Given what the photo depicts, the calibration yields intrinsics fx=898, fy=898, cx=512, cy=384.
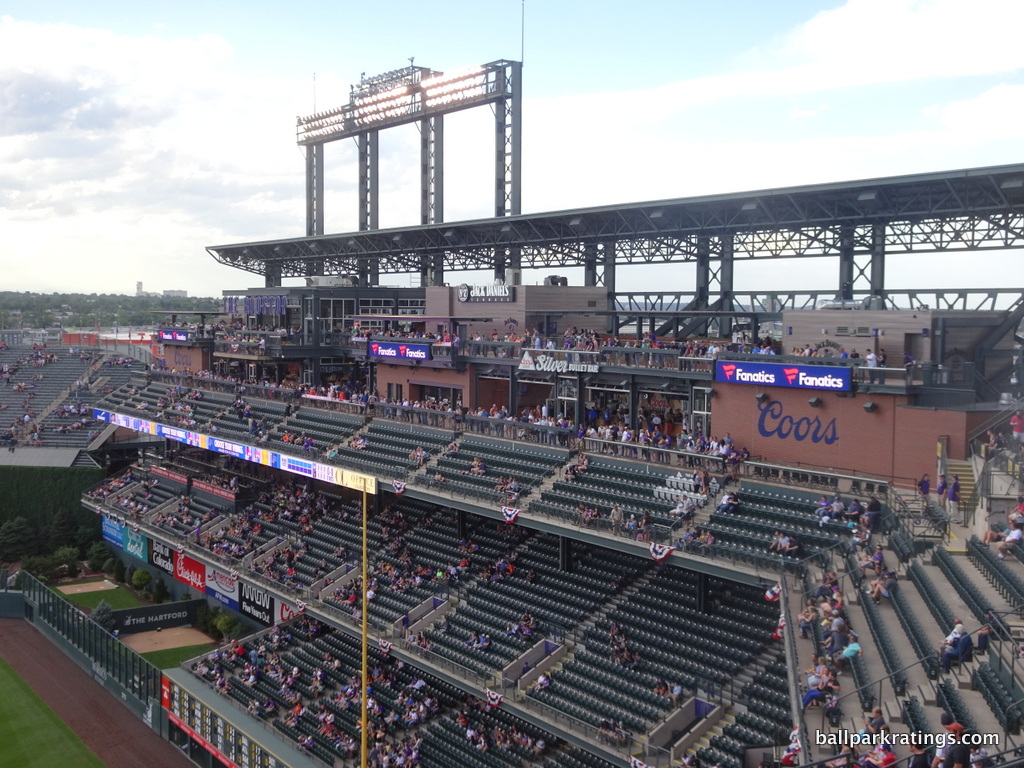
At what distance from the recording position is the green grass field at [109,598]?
139 ft

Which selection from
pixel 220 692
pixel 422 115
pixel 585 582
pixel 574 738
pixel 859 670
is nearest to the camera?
pixel 859 670

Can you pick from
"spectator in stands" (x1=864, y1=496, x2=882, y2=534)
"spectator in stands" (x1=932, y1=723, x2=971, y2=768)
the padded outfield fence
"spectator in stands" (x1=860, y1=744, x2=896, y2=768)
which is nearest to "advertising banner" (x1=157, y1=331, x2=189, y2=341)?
the padded outfield fence

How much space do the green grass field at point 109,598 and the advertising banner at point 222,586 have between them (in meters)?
5.95

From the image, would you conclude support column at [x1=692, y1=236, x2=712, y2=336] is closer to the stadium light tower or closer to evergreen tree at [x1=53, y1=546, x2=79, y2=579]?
the stadium light tower

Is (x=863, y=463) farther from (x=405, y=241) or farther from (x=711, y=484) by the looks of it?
(x=405, y=241)

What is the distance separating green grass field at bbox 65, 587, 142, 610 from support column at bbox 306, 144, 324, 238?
3018 centimetres

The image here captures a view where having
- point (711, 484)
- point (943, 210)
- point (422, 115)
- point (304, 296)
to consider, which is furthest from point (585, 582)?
point (422, 115)

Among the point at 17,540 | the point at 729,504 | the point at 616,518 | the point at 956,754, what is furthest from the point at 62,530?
the point at 956,754

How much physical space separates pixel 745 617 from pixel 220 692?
693 inches

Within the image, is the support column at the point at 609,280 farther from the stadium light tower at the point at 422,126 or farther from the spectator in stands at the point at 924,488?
the spectator in stands at the point at 924,488

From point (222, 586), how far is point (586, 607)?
1890 centimetres

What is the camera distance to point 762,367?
85.1ft

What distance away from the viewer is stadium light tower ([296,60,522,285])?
157ft

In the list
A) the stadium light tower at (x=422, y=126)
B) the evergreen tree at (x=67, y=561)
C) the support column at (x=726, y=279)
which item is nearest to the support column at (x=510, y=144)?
the stadium light tower at (x=422, y=126)
